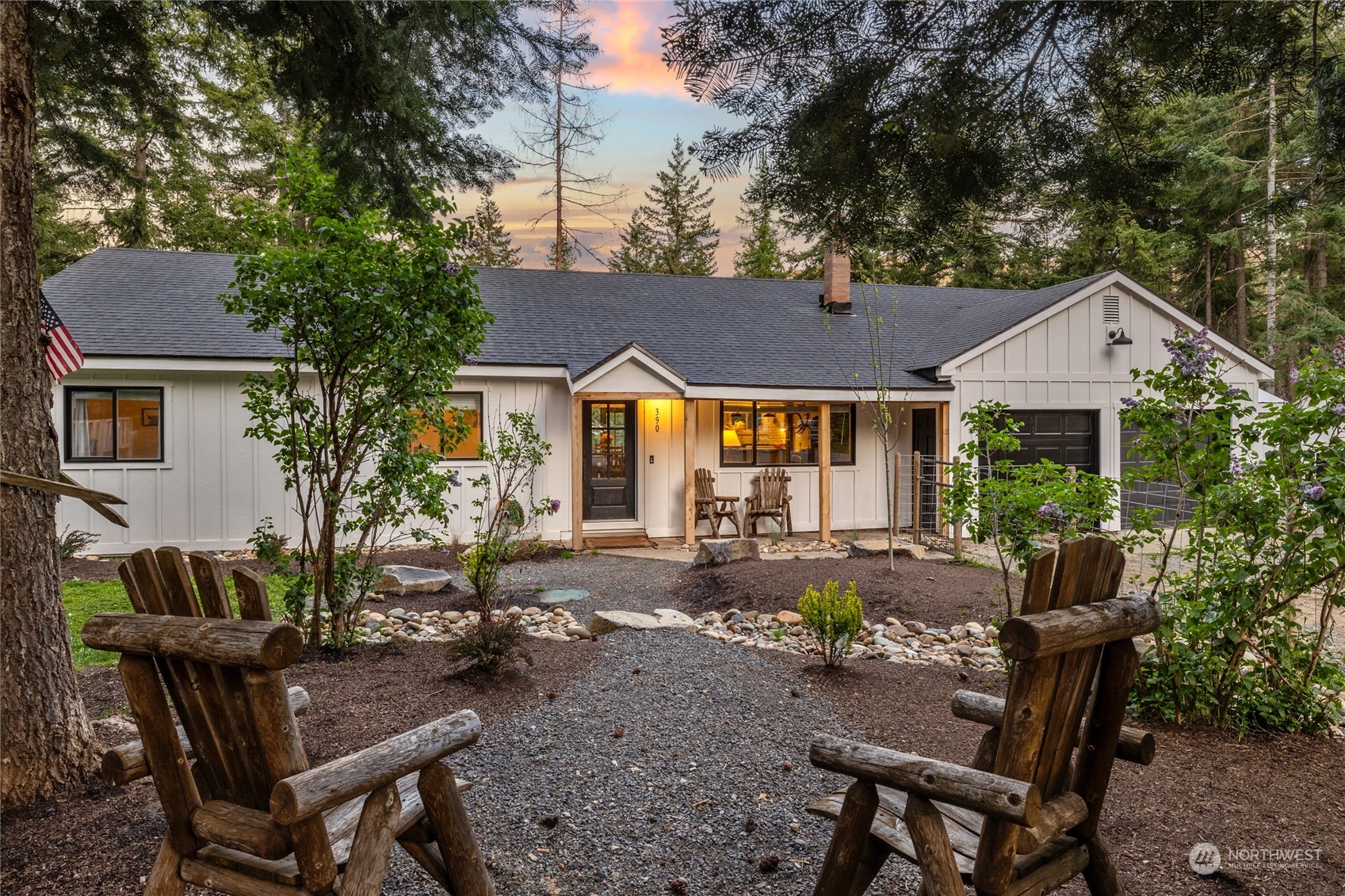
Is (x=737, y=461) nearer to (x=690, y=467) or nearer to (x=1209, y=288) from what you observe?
(x=690, y=467)

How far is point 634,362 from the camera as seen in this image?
11016 mm

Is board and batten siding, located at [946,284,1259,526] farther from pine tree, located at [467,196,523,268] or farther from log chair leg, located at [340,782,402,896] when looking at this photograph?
pine tree, located at [467,196,523,268]

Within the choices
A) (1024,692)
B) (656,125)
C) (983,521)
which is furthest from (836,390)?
(1024,692)

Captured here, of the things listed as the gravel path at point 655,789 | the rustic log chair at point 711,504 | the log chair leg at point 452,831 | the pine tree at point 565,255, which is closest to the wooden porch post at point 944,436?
the rustic log chair at point 711,504

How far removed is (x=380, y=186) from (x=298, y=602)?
264cm

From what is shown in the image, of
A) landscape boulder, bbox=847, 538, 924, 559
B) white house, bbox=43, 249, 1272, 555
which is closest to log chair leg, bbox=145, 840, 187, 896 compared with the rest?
landscape boulder, bbox=847, 538, 924, 559

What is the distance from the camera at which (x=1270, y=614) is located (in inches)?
143

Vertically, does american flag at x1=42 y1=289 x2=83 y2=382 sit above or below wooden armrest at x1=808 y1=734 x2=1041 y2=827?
above

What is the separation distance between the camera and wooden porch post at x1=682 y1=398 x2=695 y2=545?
11234 millimetres

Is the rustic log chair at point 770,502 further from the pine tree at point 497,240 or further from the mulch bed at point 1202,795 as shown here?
the pine tree at point 497,240

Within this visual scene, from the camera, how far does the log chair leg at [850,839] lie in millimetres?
2143

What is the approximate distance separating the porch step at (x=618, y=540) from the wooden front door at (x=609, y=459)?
0.97ft

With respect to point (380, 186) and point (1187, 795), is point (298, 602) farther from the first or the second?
point (1187, 795)

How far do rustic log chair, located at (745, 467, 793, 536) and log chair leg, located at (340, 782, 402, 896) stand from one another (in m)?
10.1
